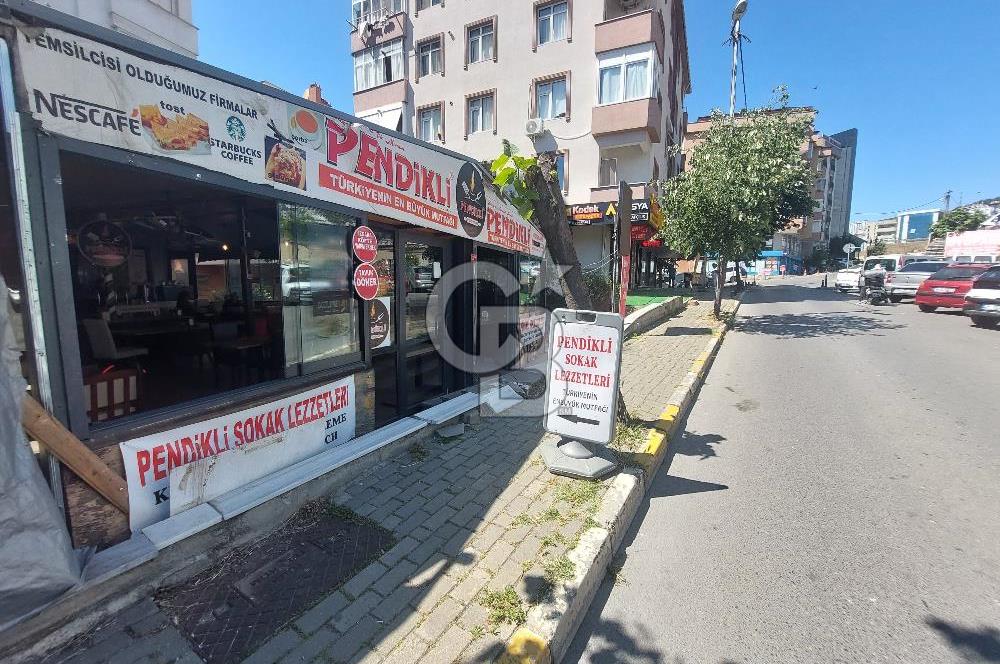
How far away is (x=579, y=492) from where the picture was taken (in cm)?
375

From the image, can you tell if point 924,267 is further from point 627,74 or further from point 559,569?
point 559,569

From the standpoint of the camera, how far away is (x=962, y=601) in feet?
8.74

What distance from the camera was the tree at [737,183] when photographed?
11.4 metres

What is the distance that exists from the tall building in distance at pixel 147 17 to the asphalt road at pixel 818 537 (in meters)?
12.6

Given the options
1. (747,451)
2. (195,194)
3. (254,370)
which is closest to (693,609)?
(747,451)

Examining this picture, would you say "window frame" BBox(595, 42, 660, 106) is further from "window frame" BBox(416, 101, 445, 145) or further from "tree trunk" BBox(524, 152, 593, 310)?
"tree trunk" BBox(524, 152, 593, 310)

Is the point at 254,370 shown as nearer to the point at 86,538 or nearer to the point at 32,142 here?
the point at 86,538

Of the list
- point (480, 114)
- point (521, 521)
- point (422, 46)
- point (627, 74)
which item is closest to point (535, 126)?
point (480, 114)

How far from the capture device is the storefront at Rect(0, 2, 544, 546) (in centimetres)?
239

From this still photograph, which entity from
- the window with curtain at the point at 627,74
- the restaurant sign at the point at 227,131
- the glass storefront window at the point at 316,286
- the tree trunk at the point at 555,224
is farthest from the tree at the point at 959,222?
the glass storefront window at the point at 316,286

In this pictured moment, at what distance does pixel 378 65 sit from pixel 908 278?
27.6 m

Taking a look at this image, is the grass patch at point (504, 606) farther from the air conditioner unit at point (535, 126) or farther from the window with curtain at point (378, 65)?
the window with curtain at point (378, 65)

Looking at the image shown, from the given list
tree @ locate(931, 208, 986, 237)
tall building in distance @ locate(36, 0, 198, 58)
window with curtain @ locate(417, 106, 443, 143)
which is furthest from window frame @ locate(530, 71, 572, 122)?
tree @ locate(931, 208, 986, 237)

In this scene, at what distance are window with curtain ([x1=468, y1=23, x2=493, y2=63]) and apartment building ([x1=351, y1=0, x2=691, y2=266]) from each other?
0.16ft
